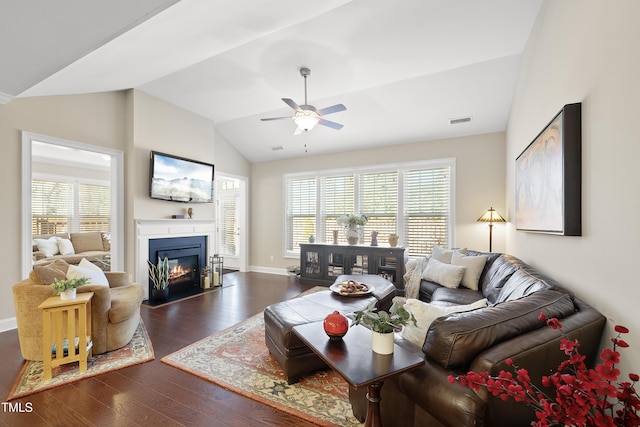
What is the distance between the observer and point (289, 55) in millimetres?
3465

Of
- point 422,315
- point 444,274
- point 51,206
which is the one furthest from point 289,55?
point 51,206

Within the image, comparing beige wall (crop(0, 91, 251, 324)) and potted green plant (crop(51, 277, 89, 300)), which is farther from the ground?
beige wall (crop(0, 91, 251, 324))

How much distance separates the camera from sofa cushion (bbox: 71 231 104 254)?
21.1 ft

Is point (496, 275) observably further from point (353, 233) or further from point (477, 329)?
point (353, 233)

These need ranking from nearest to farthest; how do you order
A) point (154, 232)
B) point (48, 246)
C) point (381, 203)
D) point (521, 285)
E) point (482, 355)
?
point (482, 355) < point (521, 285) < point (154, 232) < point (381, 203) < point (48, 246)

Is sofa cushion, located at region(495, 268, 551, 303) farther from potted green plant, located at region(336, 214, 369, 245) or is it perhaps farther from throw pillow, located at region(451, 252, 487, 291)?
potted green plant, located at region(336, 214, 369, 245)

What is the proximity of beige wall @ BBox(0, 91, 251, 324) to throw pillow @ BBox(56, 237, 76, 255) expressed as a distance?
3.05 m

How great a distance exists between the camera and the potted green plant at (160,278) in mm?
4332

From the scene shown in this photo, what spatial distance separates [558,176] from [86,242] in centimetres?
851

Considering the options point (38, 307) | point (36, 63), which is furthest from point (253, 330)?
point (36, 63)

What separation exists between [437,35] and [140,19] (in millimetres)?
2834

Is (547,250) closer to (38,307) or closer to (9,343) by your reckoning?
(38,307)

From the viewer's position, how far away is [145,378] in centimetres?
229

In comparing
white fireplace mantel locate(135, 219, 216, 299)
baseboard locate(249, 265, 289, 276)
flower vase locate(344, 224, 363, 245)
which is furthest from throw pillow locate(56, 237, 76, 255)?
flower vase locate(344, 224, 363, 245)
